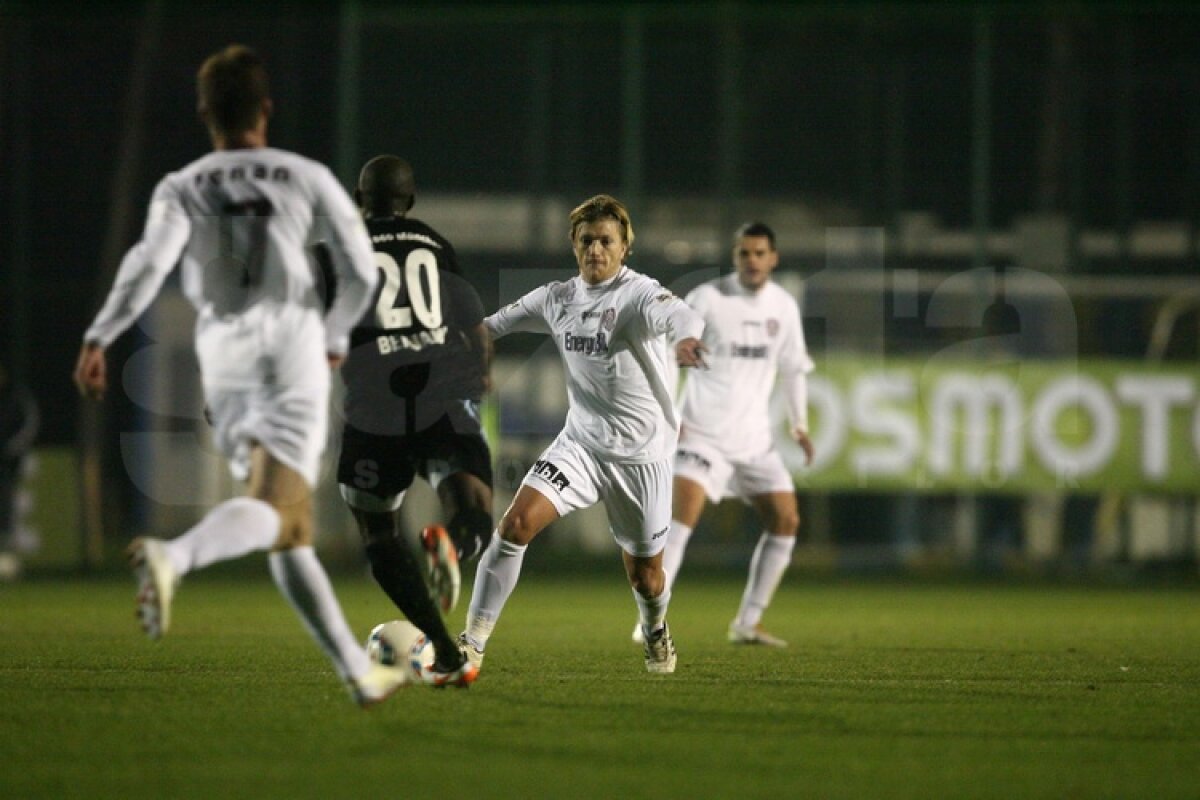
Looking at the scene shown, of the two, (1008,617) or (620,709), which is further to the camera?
(1008,617)

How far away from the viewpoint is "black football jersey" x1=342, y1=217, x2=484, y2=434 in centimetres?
733

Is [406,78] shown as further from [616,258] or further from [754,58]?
[616,258]

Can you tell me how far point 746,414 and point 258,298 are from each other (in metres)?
5.21

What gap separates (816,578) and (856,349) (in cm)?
261

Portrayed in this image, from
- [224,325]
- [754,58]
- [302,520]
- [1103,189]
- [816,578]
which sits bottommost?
[816,578]

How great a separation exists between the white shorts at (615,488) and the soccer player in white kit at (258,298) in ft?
6.40

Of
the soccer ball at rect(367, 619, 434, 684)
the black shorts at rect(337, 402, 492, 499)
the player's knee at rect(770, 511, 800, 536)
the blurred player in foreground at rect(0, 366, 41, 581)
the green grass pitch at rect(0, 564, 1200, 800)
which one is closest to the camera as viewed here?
the green grass pitch at rect(0, 564, 1200, 800)

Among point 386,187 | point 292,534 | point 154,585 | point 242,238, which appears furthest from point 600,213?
point 154,585

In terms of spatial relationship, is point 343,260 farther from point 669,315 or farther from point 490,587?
point 490,587

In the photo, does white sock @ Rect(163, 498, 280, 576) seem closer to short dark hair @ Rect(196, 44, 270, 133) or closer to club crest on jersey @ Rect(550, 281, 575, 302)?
short dark hair @ Rect(196, 44, 270, 133)

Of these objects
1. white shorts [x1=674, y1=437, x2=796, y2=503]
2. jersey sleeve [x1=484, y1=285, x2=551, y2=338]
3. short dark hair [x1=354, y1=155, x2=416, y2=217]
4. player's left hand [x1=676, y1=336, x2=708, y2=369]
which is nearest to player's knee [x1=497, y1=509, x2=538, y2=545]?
jersey sleeve [x1=484, y1=285, x2=551, y2=338]

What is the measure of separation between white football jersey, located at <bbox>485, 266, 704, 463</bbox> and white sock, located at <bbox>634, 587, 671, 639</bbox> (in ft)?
2.26

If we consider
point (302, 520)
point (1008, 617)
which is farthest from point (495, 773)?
point (1008, 617)

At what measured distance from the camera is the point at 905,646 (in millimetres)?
10422
